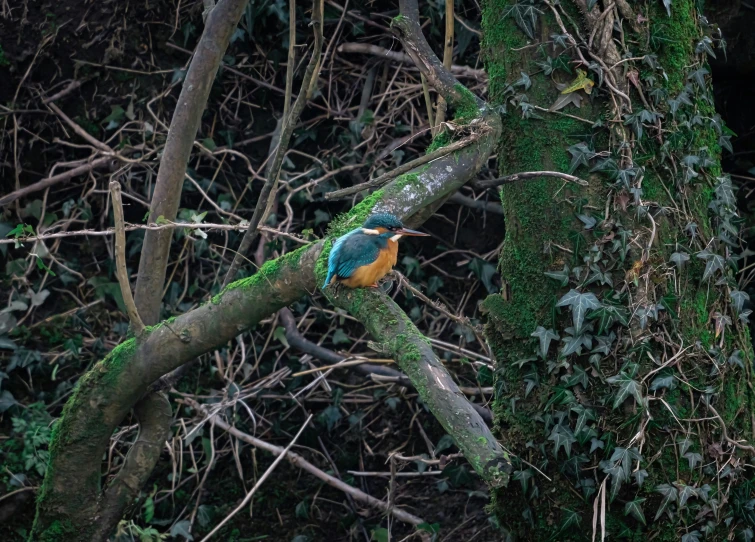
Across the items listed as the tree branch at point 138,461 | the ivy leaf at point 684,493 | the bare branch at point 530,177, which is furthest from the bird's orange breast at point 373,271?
the tree branch at point 138,461

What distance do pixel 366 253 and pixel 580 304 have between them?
93 cm

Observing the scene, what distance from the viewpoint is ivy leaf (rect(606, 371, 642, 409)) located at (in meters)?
3.07

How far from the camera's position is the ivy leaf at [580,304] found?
3139 mm

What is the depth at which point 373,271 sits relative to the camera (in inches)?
110

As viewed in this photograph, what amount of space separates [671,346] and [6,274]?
155 inches

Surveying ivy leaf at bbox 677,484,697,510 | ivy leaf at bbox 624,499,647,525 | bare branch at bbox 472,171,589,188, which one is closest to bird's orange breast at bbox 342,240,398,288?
bare branch at bbox 472,171,589,188

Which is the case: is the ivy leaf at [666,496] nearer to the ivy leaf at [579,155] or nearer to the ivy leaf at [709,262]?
the ivy leaf at [709,262]

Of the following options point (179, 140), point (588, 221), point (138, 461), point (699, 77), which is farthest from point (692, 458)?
point (179, 140)

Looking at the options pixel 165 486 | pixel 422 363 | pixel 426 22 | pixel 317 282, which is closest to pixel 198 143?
pixel 426 22

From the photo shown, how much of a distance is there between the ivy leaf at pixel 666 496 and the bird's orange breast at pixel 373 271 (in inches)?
52.1

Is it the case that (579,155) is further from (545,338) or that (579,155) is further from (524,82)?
(545,338)

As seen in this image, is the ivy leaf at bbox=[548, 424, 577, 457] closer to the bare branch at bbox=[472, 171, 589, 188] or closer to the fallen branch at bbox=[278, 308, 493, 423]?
the bare branch at bbox=[472, 171, 589, 188]

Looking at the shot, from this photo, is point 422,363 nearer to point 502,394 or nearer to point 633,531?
point 502,394

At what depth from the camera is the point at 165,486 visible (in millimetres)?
4789
